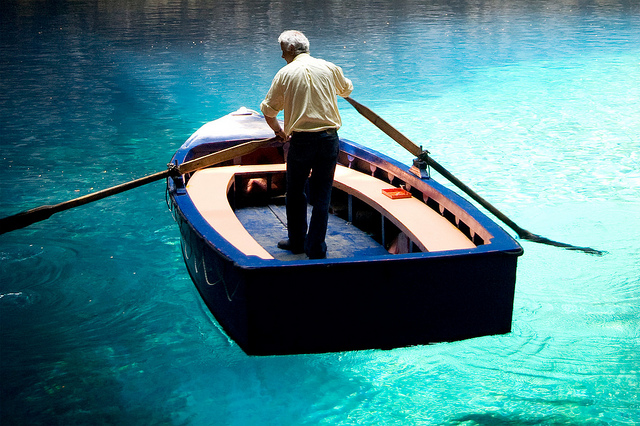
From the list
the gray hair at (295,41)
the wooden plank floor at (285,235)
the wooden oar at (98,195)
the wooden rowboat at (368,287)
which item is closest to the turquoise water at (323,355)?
the wooden rowboat at (368,287)

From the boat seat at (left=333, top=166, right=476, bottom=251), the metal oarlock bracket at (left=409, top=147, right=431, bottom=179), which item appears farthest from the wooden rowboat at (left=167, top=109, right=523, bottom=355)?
the metal oarlock bracket at (left=409, top=147, right=431, bottom=179)

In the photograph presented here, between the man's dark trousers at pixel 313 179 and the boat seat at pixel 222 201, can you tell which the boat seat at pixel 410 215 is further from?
the boat seat at pixel 222 201

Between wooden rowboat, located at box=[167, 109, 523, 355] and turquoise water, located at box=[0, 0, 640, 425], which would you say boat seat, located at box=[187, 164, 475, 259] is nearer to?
wooden rowboat, located at box=[167, 109, 523, 355]

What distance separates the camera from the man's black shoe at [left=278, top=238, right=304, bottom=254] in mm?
5172

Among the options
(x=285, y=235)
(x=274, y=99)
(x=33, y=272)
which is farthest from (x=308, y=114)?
(x=33, y=272)

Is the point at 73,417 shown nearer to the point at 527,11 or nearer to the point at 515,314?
the point at 515,314

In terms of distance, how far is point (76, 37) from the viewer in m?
22.5

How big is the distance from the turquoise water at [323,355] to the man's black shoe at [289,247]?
0.83 m

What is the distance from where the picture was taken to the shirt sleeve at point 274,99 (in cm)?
446

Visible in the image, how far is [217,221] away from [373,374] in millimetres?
1619

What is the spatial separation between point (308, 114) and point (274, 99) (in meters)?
0.30

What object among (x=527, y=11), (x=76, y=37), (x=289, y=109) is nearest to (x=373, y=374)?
(x=289, y=109)

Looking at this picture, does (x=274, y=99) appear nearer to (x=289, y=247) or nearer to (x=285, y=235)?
(x=289, y=247)

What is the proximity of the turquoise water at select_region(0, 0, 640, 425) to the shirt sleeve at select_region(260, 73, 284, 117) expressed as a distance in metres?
1.76
